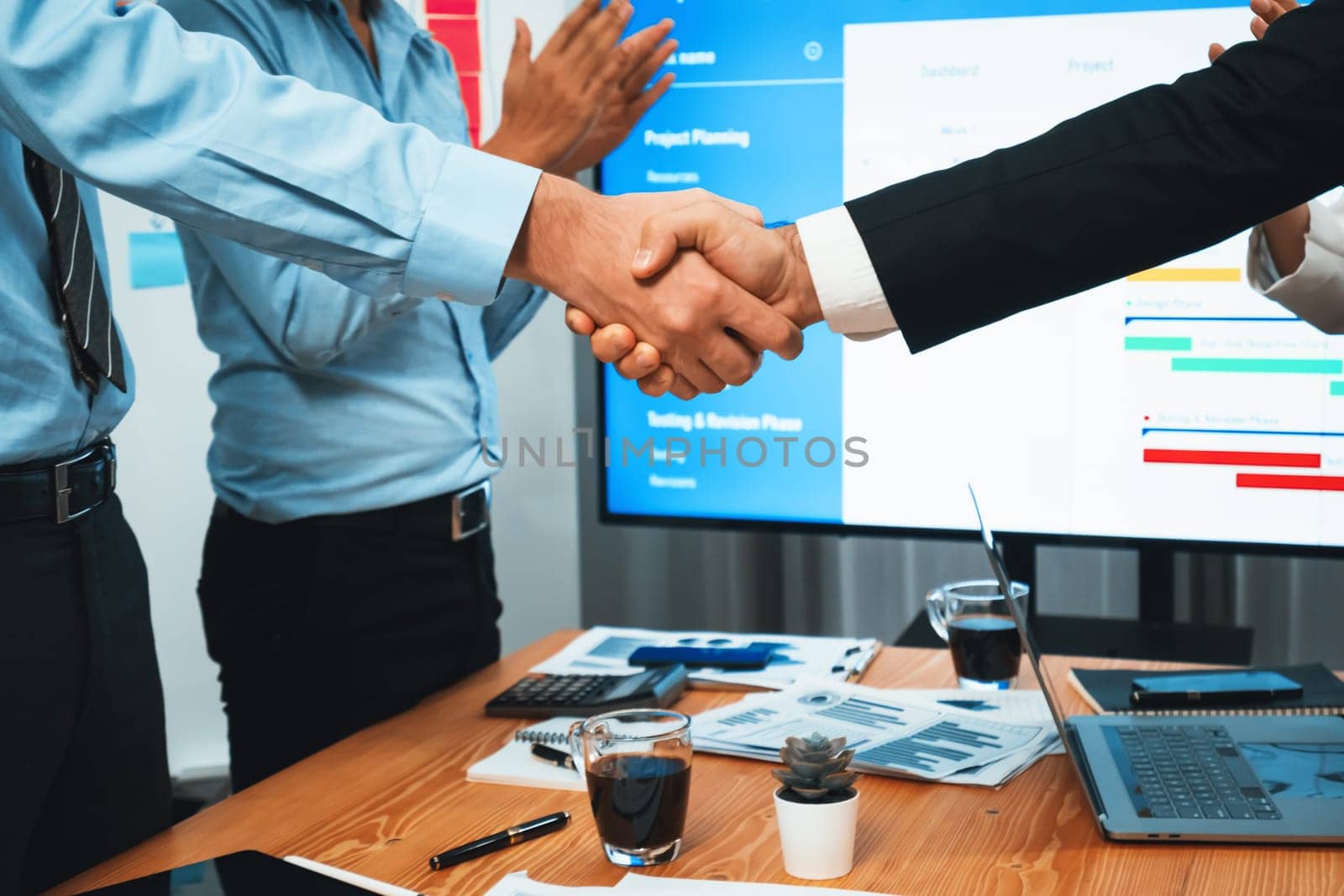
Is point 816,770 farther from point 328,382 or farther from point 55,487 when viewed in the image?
point 328,382

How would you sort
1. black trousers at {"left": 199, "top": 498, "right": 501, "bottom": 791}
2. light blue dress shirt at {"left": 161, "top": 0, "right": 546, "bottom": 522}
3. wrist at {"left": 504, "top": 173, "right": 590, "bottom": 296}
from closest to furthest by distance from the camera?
wrist at {"left": 504, "top": 173, "right": 590, "bottom": 296}, light blue dress shirt at {"left": 161, "top": 0, "right": 546, "bottom": 522}, black trousers at {"left": 199, "top": 498, "right": 501, "bottom": 791}

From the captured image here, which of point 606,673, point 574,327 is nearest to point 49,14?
point 574,327

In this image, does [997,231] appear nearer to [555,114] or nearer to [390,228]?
[390,228]

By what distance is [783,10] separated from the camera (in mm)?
2061

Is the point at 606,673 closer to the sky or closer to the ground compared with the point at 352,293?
closer to the ground

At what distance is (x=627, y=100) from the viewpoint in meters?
1.83

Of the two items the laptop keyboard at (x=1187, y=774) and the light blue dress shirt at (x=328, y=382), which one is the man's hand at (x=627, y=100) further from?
the laptop keyboard at (x=1187, y=774)

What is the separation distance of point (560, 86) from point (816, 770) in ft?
3.52

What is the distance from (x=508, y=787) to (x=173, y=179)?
609 millimetres

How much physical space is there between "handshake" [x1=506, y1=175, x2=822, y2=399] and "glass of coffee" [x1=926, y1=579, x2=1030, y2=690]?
0.36 m

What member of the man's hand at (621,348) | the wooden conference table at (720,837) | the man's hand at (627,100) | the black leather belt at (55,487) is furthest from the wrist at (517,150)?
the wooden conference table at (720,837)

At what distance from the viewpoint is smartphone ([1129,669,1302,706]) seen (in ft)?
4.31

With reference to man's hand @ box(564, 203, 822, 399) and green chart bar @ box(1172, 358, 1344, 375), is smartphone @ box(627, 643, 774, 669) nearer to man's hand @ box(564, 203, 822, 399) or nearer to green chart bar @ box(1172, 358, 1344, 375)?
man's hand @ box(564, 203, 822, 399)

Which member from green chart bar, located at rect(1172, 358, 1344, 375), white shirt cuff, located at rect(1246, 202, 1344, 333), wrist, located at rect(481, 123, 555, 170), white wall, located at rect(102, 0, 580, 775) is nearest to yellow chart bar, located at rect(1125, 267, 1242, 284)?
green chart bar, located at rect(1172, 358, 1344, 375)
